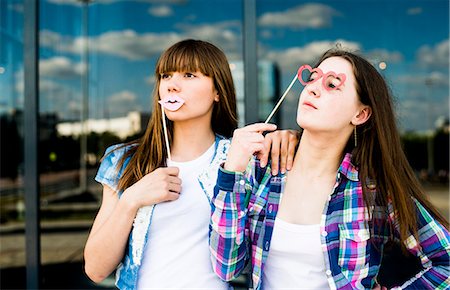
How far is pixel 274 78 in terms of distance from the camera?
14.7 ft

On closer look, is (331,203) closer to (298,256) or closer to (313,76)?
(298,256)

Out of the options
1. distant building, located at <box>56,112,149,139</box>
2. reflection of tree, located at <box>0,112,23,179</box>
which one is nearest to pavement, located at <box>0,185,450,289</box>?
reflection of tree, located at <box>0,112,23,179</box>

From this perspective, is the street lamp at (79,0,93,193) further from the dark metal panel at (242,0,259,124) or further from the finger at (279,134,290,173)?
the finger at (279,134,290,173)

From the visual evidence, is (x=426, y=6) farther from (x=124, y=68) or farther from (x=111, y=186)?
(x=111, y=186)

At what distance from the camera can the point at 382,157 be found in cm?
142

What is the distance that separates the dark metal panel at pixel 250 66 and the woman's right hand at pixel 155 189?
137 cm

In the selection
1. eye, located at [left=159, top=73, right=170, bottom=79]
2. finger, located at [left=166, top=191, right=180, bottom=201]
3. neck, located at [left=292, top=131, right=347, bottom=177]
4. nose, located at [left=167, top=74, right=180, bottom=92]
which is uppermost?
eye, located at [left=159, top=73, right=170, bottom=79]

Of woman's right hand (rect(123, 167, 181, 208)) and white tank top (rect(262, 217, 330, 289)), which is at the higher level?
woman's right hand (rect(123, 167, 181, 208))

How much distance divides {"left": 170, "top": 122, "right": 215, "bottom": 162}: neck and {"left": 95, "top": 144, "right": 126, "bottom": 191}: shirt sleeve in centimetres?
17

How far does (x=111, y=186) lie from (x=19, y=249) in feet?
11.3

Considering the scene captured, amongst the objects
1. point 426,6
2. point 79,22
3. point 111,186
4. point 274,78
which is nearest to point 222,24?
point 274,78

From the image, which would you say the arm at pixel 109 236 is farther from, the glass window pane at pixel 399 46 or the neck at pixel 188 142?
the glass window pane at pixel 399 46

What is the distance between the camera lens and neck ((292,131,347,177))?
1.44 meters

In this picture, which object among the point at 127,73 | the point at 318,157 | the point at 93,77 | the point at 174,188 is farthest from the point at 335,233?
the point at 93,77
